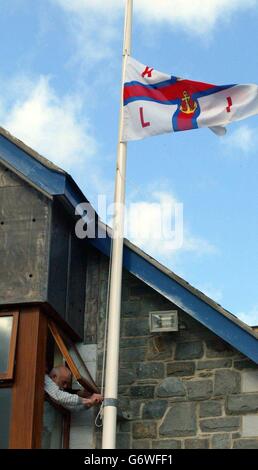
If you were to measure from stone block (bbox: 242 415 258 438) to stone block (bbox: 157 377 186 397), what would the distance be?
0.73 m

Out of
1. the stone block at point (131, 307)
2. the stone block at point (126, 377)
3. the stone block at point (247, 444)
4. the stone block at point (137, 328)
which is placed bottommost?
the stone block at point (247, 444)

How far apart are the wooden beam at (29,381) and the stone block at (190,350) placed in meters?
1.53

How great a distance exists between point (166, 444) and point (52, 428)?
120 centimetres

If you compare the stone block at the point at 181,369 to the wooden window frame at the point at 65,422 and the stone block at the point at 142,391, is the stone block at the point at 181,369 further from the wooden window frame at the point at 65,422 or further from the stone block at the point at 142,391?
the wooden window frame at the point at 65,422

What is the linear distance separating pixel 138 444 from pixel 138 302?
1606 mm

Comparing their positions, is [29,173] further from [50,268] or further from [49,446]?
[49,446]

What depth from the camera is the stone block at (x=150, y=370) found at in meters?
12.7

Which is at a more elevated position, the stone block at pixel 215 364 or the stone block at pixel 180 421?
the stone block at pixel 215 364

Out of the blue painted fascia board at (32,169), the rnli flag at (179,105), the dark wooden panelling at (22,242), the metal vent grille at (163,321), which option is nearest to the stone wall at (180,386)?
the metal vent grille at (163,321)

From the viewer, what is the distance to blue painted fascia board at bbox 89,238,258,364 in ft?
40.3

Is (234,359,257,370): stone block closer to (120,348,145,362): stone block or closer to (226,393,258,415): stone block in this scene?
(226,393,258,415): stone block

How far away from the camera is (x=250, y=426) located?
12.2 m

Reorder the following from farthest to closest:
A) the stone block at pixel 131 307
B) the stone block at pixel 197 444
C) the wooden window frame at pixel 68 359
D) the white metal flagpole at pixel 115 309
Answer: the stone block at pixel 131 307 → the wooden window frame at pixel 68 359 → the stone block at pixel 197 444 → the white metal flagpole at pixel 115 309
